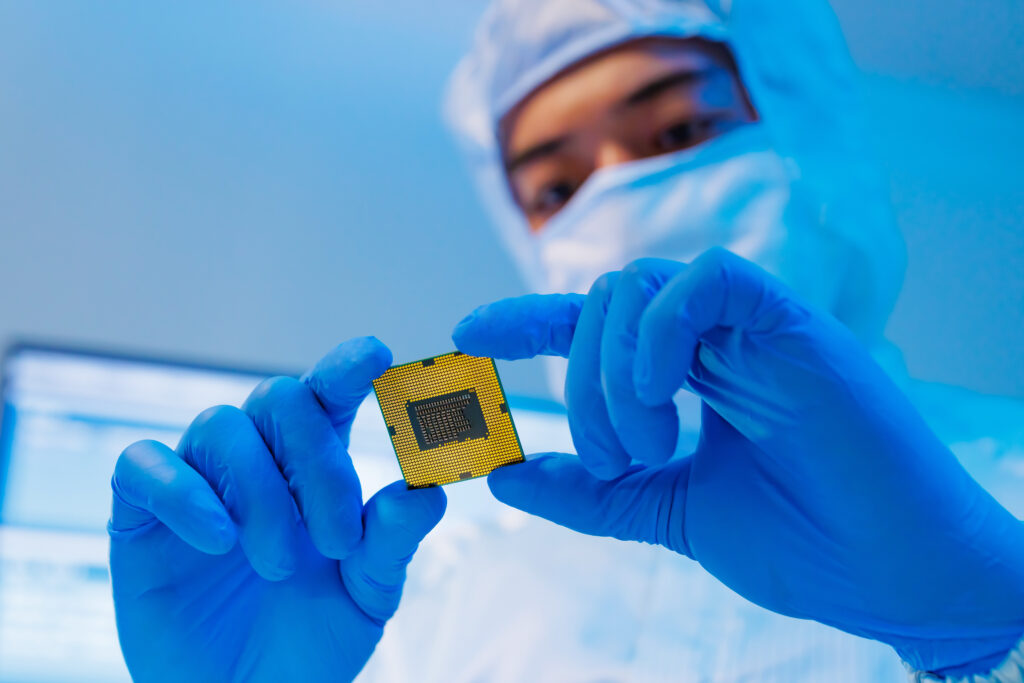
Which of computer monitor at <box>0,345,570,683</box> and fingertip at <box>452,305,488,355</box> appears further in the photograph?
computer monitor at <box>0,345,570,683</box>

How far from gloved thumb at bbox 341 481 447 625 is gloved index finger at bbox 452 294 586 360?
0.30m

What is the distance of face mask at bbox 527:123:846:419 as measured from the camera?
192 cm

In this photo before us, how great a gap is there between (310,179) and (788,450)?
2.38 metres

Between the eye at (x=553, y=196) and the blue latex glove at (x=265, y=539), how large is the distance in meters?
1.25

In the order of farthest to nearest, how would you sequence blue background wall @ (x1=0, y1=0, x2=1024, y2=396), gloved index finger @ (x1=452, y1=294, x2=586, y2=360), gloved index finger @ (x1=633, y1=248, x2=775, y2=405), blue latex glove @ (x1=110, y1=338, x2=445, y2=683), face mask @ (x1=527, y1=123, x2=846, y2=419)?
blue background wall @ (x1=0, y1=0, x2=1024, y2=396), face mask @ (x1=527, y1=123, x2=846, y2=419), blue latex glove @ (x1=110, y1=338, x2=445, y2=683), gloved index finger @ (x1=452, y1=294, x2=586, y2=360), gloved index finger @ (x1=633, y1=248, x2=775, y2=405)

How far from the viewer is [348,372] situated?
41.3 inches

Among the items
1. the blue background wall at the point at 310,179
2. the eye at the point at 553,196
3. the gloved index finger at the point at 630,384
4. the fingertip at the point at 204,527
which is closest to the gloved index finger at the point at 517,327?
the gloved index finger at the point at 630,384

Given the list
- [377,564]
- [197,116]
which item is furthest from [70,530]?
[377,564]

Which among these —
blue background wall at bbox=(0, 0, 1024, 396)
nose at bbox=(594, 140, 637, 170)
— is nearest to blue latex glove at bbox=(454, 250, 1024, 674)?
nose at bbox=(594, 140, 637, 170)

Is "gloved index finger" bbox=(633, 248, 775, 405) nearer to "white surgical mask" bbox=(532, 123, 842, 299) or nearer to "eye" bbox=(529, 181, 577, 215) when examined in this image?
"white surgical mask" bbox=(532, 123, 842, 299)

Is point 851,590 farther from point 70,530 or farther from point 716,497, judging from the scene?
point 70,530

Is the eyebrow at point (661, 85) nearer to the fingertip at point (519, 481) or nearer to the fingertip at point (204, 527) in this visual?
the fingertip at point (519, 481)

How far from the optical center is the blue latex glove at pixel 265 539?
1077 millimetres

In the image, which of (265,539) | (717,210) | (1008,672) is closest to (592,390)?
(265,539)
